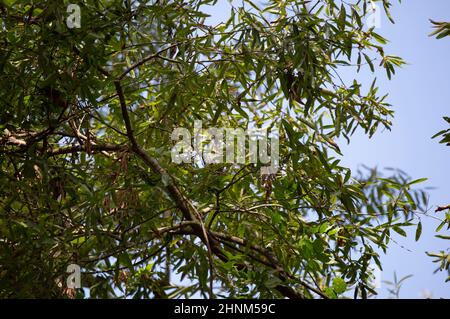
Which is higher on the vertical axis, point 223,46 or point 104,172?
point 223,46

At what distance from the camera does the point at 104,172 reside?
9.34ft

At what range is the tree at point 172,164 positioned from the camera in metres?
2.53

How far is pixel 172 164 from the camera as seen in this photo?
9.57 ft

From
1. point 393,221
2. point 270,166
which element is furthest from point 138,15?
point 393,221

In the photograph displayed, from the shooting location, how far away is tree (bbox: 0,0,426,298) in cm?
253

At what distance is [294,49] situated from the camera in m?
2.57
